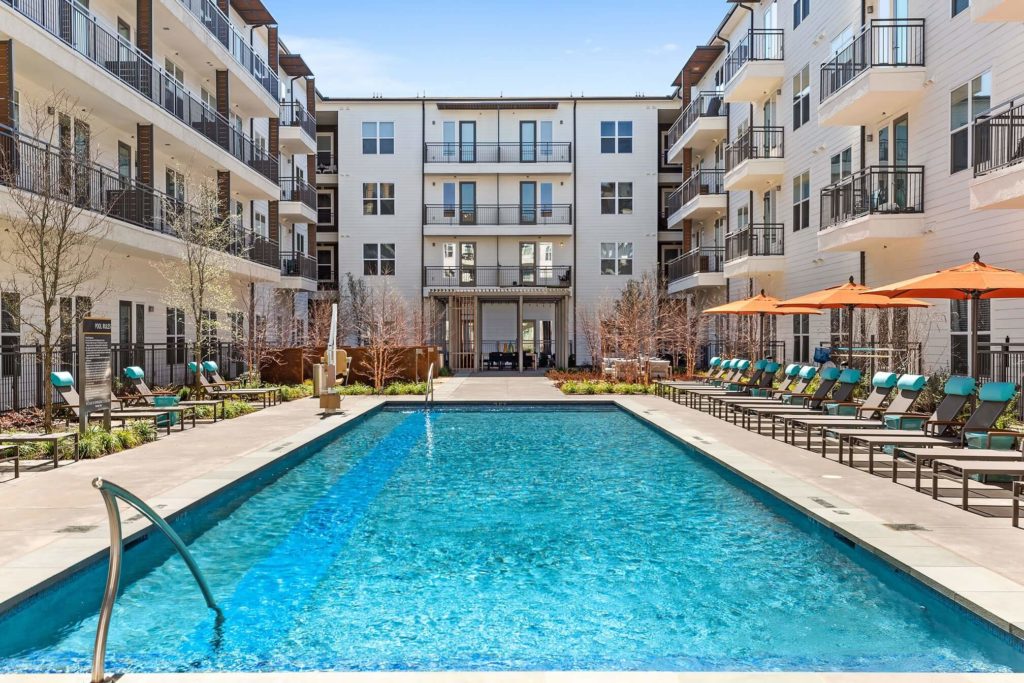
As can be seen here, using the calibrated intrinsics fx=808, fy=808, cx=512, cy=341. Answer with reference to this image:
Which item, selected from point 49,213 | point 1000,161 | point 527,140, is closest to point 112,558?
point 49,213

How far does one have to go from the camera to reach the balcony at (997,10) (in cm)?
1075

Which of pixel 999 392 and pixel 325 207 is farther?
pixel 325 207

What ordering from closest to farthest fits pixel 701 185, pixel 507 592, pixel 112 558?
pixel 112 558 < pixel 507 592 < pixel 701 185

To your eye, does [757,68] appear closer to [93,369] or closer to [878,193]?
[878,193]

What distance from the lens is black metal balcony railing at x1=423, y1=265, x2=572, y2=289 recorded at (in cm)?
3847

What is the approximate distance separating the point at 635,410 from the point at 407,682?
14261 millimetres

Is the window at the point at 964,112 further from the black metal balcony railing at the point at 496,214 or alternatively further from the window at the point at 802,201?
the black metal balcony railing at the point at 496,214

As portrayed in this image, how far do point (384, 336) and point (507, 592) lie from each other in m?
20.4

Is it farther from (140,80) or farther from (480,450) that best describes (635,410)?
(140,80)

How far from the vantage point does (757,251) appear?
2722 centimetres

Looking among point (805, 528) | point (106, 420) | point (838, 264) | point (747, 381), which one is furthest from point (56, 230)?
point (838, 264)

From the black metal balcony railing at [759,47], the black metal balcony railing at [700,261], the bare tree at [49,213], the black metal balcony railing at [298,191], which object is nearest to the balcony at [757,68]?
the black metal balcony railing at [759,47]

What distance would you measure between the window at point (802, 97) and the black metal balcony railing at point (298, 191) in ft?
65.1

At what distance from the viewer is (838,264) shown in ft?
70.4
